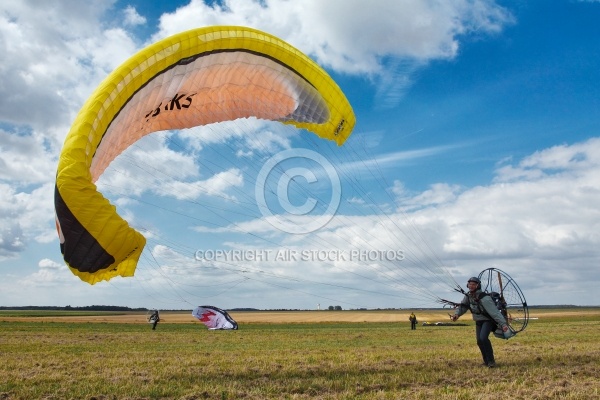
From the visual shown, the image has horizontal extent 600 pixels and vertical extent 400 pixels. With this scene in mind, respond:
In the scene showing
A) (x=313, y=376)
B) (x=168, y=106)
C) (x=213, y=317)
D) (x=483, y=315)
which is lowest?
(x=313, y=376)

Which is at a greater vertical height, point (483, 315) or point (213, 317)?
point (213, 317)

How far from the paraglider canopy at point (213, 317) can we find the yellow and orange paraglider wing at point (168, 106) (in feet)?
63.1

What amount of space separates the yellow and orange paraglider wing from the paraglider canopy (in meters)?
19.2

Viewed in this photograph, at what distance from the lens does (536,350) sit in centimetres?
1127

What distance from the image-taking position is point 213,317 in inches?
1107

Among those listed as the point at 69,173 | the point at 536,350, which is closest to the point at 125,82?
the point at 69,173

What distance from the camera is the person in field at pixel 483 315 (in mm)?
8344

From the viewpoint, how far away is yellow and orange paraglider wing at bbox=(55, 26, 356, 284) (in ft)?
21.0

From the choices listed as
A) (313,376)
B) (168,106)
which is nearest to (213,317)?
(168,106)

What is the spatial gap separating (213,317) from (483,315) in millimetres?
21417

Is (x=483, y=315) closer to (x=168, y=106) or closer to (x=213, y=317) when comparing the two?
(x=168, y=106)

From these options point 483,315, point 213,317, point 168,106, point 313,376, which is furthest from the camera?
point 213,317

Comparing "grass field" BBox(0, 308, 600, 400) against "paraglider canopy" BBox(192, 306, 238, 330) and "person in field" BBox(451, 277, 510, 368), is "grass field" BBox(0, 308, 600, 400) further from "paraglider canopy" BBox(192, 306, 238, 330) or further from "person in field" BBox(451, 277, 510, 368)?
"paraglider canopy" BBox(192, 306, 238, 330)

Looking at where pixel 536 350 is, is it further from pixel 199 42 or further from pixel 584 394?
pixel 199 42
